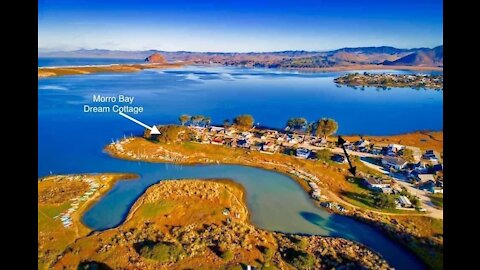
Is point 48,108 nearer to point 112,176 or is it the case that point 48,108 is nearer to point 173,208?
point 112,176

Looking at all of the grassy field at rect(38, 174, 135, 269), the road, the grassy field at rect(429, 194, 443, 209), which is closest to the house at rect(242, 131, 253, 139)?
the road

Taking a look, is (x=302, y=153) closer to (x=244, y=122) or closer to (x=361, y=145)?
(x=361, y=145)

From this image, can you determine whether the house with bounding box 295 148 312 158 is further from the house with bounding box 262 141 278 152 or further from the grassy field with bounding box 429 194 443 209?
the grassy field with bounding box 429 194 443 209

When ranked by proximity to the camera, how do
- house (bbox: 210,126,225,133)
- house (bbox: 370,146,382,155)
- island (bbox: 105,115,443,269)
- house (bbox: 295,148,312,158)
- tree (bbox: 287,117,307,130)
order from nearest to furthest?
island (bbox: 105,115,443,269), house (bbox: 295,148,312,158), house (bbox: 370,146,382,155), house (bbox: 210,126,225,133), tree (bbox: 287,117,307,130)

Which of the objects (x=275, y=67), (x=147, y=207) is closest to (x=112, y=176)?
(x=147, y=207)

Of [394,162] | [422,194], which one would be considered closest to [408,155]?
[394,162]

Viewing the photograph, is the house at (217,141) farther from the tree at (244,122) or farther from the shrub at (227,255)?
the shrub at (227,255)
